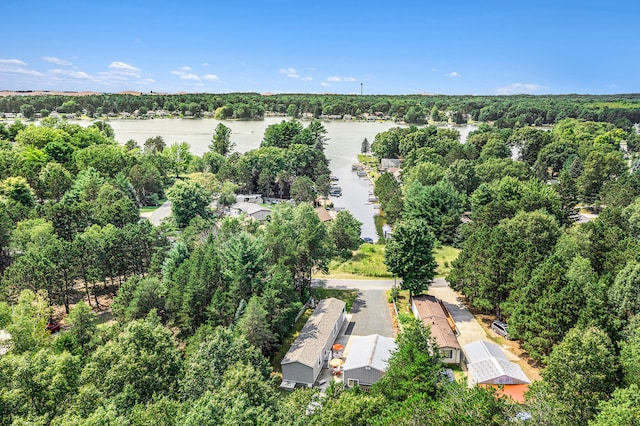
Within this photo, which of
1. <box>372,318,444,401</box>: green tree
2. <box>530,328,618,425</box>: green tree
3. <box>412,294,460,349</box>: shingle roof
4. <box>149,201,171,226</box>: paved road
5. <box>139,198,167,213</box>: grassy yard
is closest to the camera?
<box>530,328,618,425</box>: green tree

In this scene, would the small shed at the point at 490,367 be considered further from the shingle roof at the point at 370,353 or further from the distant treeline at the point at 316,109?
the distant treeline at the point at 316,109

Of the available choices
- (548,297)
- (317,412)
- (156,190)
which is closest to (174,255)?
(317,412)

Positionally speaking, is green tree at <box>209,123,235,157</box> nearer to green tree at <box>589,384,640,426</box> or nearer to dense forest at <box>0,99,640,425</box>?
dense forest at <box>0,99,640,425</box>

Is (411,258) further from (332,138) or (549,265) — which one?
(332,138)

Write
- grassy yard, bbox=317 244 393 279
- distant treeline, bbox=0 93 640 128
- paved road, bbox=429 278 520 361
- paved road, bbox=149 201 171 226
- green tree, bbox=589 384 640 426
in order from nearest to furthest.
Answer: green tree, bbox=589 384 640 426 < paved road, bbox=429 278 520 361 < grassy yard, bbox=317 244 393 279 < paved road, bbox=149 201 171 226 < distant treeline, bbox=0 93 640 128

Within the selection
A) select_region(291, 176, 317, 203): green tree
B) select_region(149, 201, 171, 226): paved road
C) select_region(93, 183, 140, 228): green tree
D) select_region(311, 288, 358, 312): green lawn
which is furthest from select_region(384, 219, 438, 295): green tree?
select_region(149, 201, 171, 226): paved road

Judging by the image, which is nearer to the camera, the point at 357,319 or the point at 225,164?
the point at 357,319

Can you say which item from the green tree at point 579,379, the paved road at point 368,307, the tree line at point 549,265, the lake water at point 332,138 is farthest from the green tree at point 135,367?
the lake water at point 332,138

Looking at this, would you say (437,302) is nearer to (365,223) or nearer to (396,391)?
(396,391)

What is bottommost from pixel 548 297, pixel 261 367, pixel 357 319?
pixel 357 319
